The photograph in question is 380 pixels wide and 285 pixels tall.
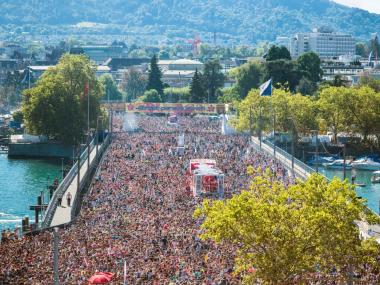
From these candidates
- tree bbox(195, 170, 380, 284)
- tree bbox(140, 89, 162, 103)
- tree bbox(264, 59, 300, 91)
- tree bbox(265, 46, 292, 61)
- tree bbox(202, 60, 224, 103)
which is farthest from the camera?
tree bbox(202, 60, 224, 103)

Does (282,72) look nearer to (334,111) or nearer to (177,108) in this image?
(177,108)

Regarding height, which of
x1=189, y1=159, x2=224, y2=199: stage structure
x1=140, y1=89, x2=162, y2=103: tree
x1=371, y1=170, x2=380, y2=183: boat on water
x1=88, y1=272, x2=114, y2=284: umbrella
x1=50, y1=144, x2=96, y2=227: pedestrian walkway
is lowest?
x1=140, y1=89, x2=162, y2=103: tree

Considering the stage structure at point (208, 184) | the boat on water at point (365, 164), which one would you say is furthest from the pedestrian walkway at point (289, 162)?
the boat on water at point (365, 164)

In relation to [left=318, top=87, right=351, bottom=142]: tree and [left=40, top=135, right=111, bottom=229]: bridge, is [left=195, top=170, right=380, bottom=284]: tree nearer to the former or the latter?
[left=40, top=135, right=111, bottom=229]: bridge

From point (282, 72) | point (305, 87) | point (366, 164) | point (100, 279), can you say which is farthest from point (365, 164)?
point (100, 279)

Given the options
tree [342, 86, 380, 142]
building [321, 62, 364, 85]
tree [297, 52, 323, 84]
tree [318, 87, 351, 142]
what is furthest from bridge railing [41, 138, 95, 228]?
building [321, 62, 364, 85]

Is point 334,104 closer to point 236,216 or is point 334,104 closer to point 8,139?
point 8,139
